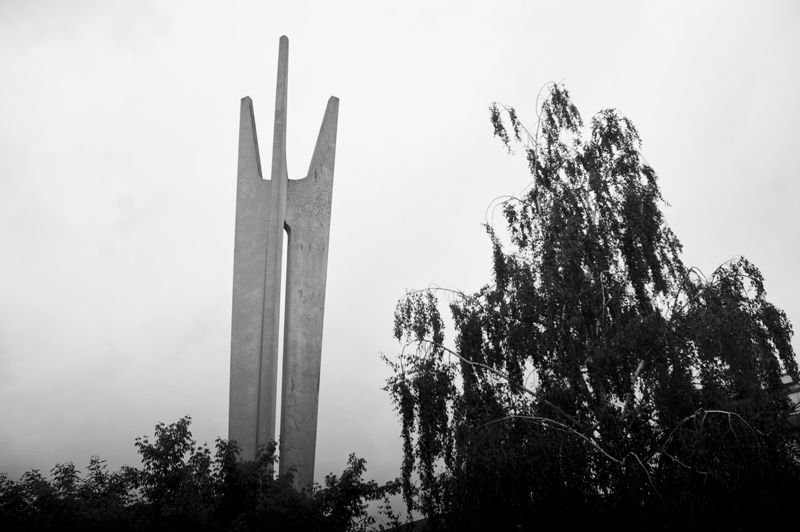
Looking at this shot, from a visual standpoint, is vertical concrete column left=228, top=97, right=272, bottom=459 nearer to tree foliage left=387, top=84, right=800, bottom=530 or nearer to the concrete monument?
the concrete monument

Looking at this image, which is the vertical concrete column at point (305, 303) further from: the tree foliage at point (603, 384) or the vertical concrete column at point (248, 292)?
the tree foliage at point (603, 384)

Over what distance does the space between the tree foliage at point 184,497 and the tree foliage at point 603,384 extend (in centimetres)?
115

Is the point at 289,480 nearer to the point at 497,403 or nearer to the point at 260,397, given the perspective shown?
the point at 260,397

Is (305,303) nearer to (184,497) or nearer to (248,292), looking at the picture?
(248,292)

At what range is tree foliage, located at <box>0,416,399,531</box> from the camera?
7852mm

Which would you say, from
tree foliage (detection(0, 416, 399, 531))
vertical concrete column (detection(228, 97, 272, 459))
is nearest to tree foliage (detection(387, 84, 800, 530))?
tree foliage (detection(0, 416, 399, 531))

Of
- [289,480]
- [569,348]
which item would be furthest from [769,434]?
[289,480]

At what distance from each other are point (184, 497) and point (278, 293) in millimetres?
5408

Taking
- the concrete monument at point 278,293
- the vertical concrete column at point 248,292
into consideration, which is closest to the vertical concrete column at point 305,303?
the concrete monument at point 278,293

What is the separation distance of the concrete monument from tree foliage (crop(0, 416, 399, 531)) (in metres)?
1.58

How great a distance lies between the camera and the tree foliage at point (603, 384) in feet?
23.7

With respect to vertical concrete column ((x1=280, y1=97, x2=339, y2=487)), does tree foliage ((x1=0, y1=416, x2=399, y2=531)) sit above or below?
below

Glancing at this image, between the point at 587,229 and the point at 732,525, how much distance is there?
5048 millimetres

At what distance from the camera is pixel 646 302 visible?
30.8 feet
